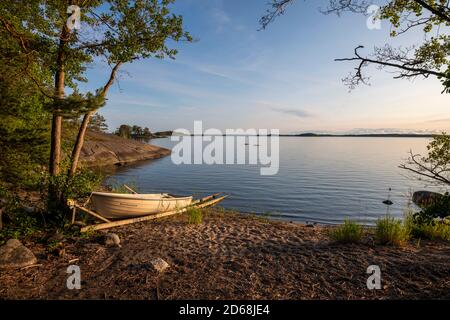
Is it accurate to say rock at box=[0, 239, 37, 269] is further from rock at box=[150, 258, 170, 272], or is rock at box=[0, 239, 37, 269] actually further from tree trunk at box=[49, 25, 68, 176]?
tree trunk at box=[49, 25, 68, 176]

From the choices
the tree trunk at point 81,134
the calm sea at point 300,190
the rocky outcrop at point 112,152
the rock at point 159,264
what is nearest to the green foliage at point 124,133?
the rocky outcrop at point 112,152

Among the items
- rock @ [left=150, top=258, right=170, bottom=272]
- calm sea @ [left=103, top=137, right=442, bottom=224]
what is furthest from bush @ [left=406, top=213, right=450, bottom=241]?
rock @ [left=150, top=258, right=170, bottom=272]

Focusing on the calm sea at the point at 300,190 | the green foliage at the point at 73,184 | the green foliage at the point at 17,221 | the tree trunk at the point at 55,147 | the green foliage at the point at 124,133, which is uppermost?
the green foliage at the point at 124,133

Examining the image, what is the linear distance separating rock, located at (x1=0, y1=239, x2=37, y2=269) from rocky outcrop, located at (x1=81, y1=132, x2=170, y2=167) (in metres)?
31.0

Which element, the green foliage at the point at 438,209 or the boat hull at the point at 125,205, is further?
the boat hull at the point at 125,205

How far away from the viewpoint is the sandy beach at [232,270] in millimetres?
5641

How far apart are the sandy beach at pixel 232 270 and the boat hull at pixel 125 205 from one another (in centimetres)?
165

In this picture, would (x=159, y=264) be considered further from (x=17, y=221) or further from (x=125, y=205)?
Answer: (x=17, y=221)

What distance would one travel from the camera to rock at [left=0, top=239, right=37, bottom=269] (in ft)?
21.4

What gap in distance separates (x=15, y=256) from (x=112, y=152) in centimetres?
4320

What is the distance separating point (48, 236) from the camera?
27.9 ft

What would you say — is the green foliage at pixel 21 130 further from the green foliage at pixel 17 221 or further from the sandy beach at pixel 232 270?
the sandy beach at pixel 232 270
